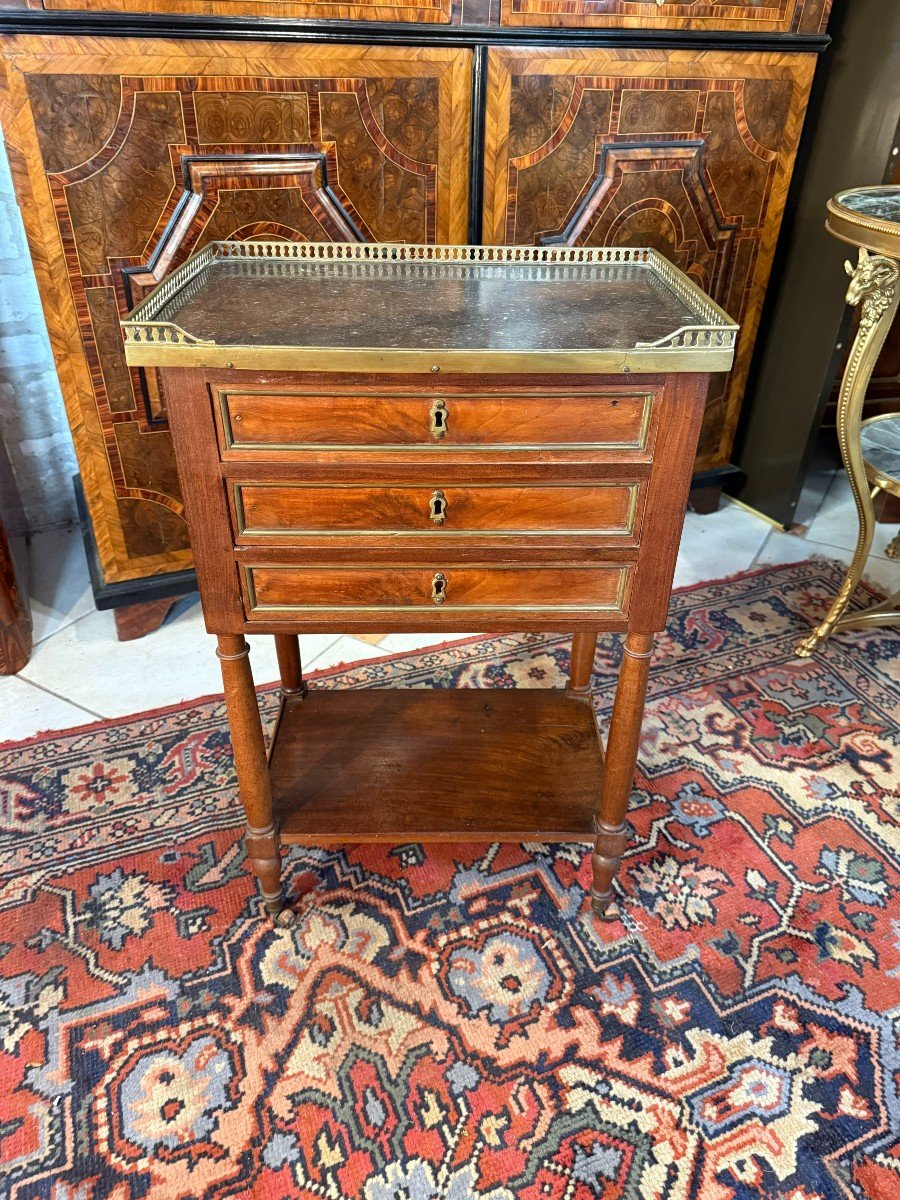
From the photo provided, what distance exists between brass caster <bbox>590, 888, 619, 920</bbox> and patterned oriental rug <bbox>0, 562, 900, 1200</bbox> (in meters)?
0.02

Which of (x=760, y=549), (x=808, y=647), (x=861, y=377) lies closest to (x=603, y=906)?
(x=808, y=647)

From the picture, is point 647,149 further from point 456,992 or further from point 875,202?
point 456,992

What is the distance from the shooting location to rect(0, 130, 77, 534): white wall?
254cm

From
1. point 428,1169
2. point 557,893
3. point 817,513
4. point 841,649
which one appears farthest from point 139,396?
point 817,513

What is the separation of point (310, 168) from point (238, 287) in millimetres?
792

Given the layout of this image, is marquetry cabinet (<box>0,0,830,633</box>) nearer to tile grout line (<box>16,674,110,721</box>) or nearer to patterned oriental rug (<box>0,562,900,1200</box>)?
tile grout line (<box>16,674,110,721</box>)

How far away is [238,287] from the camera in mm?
1457

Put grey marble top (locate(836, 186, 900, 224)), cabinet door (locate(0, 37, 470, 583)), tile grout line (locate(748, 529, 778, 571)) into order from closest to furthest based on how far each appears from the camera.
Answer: cabinet door (locate(0, 37, 470, 583)) < grey marble top (locate(836, 186, 900, 224)) < tile grout line (locate(748, 529, 778, 571))

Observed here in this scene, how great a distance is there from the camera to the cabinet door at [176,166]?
1.86 meters

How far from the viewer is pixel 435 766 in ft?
6.17

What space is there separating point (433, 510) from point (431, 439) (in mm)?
110

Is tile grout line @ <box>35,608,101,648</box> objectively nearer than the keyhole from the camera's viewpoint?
No

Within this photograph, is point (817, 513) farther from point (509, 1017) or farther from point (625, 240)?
point (509, 1017)

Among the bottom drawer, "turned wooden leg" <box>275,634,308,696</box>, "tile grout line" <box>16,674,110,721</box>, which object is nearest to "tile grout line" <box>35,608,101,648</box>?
"tile grout line" <box>16,674,110,721</box>
